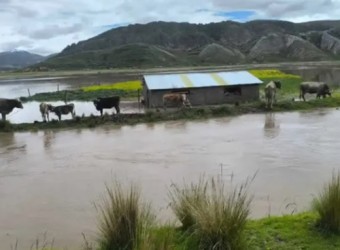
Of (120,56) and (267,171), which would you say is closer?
(267,171)

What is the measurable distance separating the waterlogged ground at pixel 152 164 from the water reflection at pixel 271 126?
3 centimetres

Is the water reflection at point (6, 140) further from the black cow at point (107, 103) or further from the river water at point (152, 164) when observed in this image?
the black cow at point (107, 103)

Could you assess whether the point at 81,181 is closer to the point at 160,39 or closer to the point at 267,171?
the point at 267,171

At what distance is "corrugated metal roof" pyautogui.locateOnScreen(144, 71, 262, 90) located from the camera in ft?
89.2

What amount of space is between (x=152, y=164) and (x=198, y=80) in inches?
630

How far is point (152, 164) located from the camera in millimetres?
12883

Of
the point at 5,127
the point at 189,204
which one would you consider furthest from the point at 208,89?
the point at 189,204

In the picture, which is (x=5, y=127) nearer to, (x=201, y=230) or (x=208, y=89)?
(x=208, y=89)

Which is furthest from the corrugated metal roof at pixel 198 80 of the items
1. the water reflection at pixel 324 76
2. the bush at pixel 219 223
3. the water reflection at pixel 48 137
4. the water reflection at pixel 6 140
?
the bush at pixel 219 223

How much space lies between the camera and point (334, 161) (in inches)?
476

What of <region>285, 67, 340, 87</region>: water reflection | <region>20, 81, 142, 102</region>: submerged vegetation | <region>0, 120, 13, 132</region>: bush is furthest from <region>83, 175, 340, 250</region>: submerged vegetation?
<region>285, 67, 340, 87</region>: water reflection

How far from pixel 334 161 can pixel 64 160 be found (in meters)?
7.38

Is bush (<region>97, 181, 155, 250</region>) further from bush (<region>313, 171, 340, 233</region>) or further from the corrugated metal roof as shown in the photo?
the corrugated metal roof

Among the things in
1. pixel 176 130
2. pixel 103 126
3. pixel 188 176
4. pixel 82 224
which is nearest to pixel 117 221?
pixel 82 224
